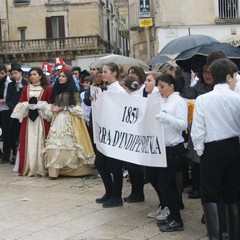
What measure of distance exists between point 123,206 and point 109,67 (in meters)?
1.84

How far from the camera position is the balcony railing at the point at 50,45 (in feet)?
150

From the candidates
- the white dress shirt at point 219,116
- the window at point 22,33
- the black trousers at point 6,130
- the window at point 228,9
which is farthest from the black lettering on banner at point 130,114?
the window at point 22,33

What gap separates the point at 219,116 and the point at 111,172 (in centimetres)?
249

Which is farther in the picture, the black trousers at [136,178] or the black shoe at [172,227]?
the black trousers at [136,178]

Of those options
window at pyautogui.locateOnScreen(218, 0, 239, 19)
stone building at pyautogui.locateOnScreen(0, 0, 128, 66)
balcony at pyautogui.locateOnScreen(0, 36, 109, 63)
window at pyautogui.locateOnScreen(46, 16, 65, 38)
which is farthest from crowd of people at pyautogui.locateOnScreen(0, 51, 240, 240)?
window at pyautogui.locateOnScreen(46, 16, 65, 38)

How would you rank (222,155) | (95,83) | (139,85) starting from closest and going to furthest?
1. (222,155)
2. (139,85)
3. (95,83)

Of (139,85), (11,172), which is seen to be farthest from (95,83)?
(11,172)

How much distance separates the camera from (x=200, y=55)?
7176 millimetres

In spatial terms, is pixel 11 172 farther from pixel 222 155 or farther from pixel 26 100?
pixel 222 155

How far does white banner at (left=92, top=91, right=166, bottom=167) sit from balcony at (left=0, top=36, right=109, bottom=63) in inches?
1524

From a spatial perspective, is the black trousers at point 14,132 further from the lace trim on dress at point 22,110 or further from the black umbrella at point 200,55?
the black umbrella at point 200,55

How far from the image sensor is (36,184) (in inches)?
368

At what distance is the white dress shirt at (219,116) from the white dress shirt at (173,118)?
0.65 m

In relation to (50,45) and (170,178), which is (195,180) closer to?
(170,178)
